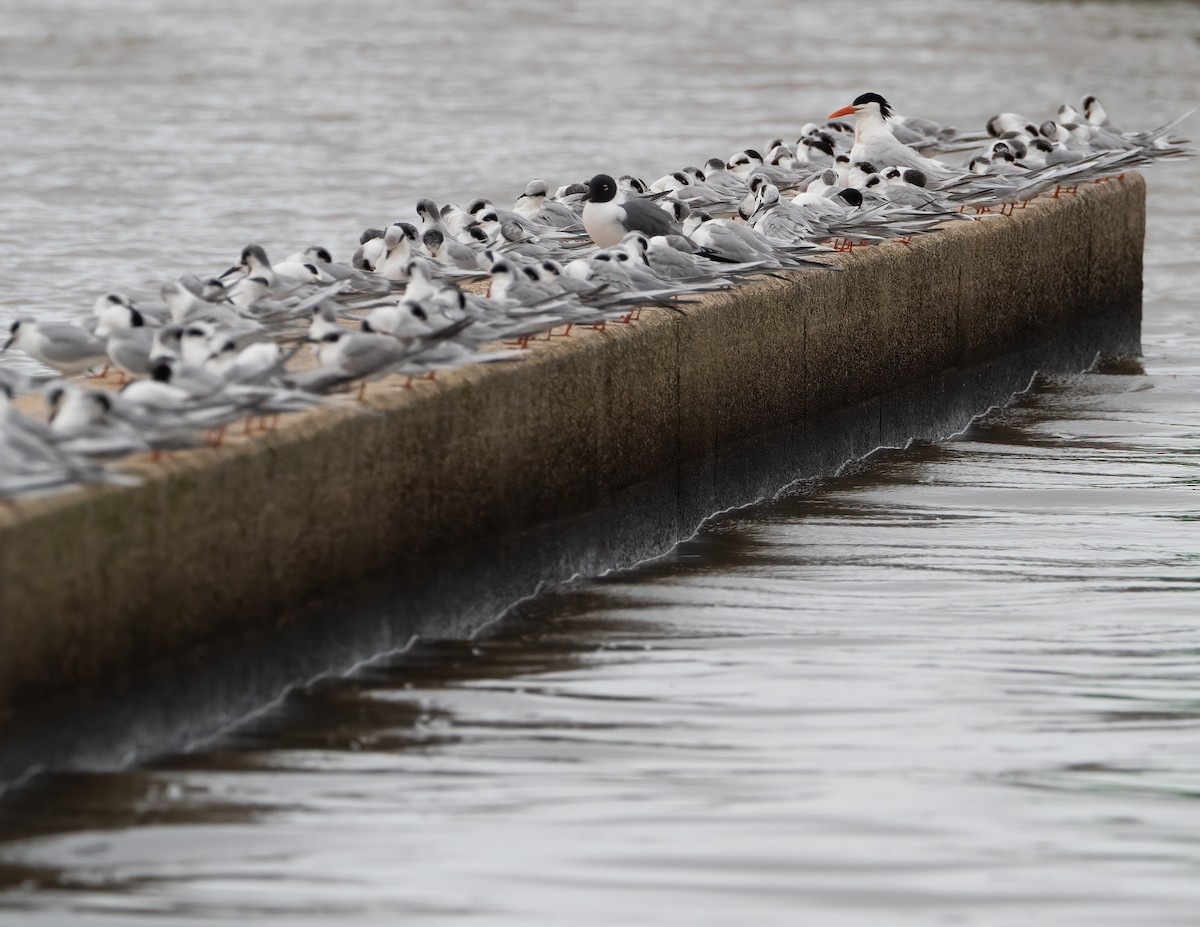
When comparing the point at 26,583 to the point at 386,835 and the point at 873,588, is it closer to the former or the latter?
the point at 386,835

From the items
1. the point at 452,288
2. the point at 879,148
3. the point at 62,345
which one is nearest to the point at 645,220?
the point at 452,288

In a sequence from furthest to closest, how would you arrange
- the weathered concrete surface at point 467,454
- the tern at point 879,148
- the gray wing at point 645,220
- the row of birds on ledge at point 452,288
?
the tern at point 879,148 < the gray wing at point 645,220 < the row of birds on ledge at point 452,288 < the weathered concrete surface at point 467,454

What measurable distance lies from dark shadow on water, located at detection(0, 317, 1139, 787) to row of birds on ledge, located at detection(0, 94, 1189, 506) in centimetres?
62

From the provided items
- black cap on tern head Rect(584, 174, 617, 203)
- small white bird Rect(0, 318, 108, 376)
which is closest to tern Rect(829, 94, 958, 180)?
black cap on tern head Rect(584, 174, 617, 203)

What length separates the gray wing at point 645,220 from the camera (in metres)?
9.84

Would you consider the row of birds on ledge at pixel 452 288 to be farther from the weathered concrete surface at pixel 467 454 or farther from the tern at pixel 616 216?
the weathered concrete surface at pixel 467 454

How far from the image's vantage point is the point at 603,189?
9.93 metres

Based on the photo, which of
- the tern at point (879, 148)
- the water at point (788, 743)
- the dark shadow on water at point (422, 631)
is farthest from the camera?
the tern at point (879, 148)

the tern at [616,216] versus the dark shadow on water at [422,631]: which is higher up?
the tern at [616,216]

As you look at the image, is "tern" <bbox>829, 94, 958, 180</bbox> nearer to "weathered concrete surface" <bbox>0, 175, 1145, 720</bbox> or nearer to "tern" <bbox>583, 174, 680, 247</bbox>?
"weathered concrete surface" <bbox>0, 175, 1145, 720</bbox>

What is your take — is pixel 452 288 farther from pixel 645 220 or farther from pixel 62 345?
pixel 645 220

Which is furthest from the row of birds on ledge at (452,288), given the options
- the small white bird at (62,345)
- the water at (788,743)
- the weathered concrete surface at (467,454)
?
the water at (788,743)

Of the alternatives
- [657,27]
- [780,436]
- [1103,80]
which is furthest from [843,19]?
[780,436]

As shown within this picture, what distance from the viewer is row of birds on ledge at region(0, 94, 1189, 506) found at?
20.2 feet
